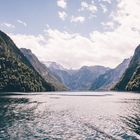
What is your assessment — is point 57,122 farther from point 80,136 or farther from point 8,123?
point 80,136

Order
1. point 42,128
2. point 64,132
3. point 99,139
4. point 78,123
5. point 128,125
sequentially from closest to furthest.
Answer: point 99,139 → point 64,132 → point 42,128 → point 128,125 → point 78,123

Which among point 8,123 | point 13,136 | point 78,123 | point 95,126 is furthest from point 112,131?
point 8,123

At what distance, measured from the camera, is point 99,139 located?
57.8 metres

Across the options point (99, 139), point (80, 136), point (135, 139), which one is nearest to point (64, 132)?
point (80, 136)

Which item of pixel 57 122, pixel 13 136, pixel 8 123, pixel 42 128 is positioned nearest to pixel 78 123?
pixel 57 122

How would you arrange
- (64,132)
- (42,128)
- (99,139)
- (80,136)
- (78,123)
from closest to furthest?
1. (99,139)
2. (80,136)
3. (64,132)
4. (42,128)
5. (78,123)

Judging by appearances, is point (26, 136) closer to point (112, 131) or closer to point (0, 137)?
point (0, 137)

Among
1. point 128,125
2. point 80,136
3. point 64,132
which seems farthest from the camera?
point 128,125

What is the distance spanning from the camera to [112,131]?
66875 millimetres

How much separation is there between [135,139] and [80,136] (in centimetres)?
1105

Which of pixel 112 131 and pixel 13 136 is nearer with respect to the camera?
pixel 13 136

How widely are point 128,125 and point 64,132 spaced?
741 inches

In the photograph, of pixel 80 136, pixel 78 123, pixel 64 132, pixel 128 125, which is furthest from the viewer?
pixel 78 123

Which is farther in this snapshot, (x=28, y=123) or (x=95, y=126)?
(x=28, y=123)
